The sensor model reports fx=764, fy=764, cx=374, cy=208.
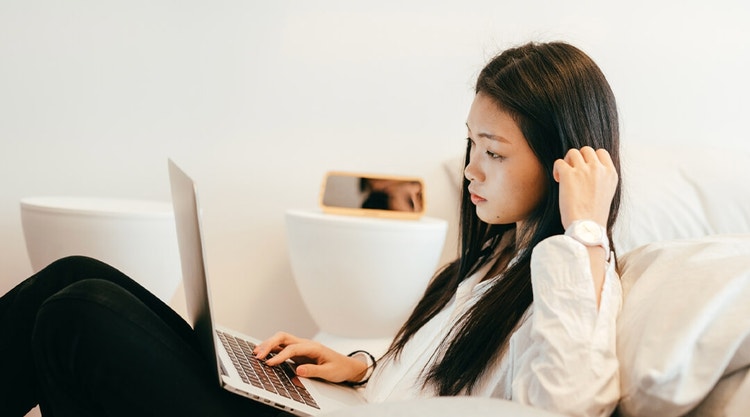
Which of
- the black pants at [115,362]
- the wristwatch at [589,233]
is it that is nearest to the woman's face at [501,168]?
the wristwatch at [589,233]

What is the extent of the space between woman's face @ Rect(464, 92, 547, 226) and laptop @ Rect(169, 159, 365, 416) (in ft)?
1.12

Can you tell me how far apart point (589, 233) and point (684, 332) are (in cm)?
19

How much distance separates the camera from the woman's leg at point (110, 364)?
860 mm

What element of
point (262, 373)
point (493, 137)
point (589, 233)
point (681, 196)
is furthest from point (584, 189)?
point (681, 196)

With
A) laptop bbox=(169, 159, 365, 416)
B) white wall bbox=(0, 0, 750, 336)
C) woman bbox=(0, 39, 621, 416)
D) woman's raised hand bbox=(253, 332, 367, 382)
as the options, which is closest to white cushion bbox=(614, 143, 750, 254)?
white wall bbox=(0, 0, 750, 336)

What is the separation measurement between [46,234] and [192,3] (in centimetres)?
89

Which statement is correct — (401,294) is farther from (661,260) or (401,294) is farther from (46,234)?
(661,260)

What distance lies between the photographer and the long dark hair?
3.18 feet

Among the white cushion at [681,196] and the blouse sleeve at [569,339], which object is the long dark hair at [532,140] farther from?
the white cushion at [681,196]

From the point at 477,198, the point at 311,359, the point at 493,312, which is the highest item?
the point at 477,198

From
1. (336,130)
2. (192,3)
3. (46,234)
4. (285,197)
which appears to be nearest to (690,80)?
(336,130)

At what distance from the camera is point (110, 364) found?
86 centimetres

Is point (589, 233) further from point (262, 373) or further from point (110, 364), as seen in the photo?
point (110, 364)

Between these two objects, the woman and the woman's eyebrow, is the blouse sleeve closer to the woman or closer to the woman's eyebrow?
the woman
